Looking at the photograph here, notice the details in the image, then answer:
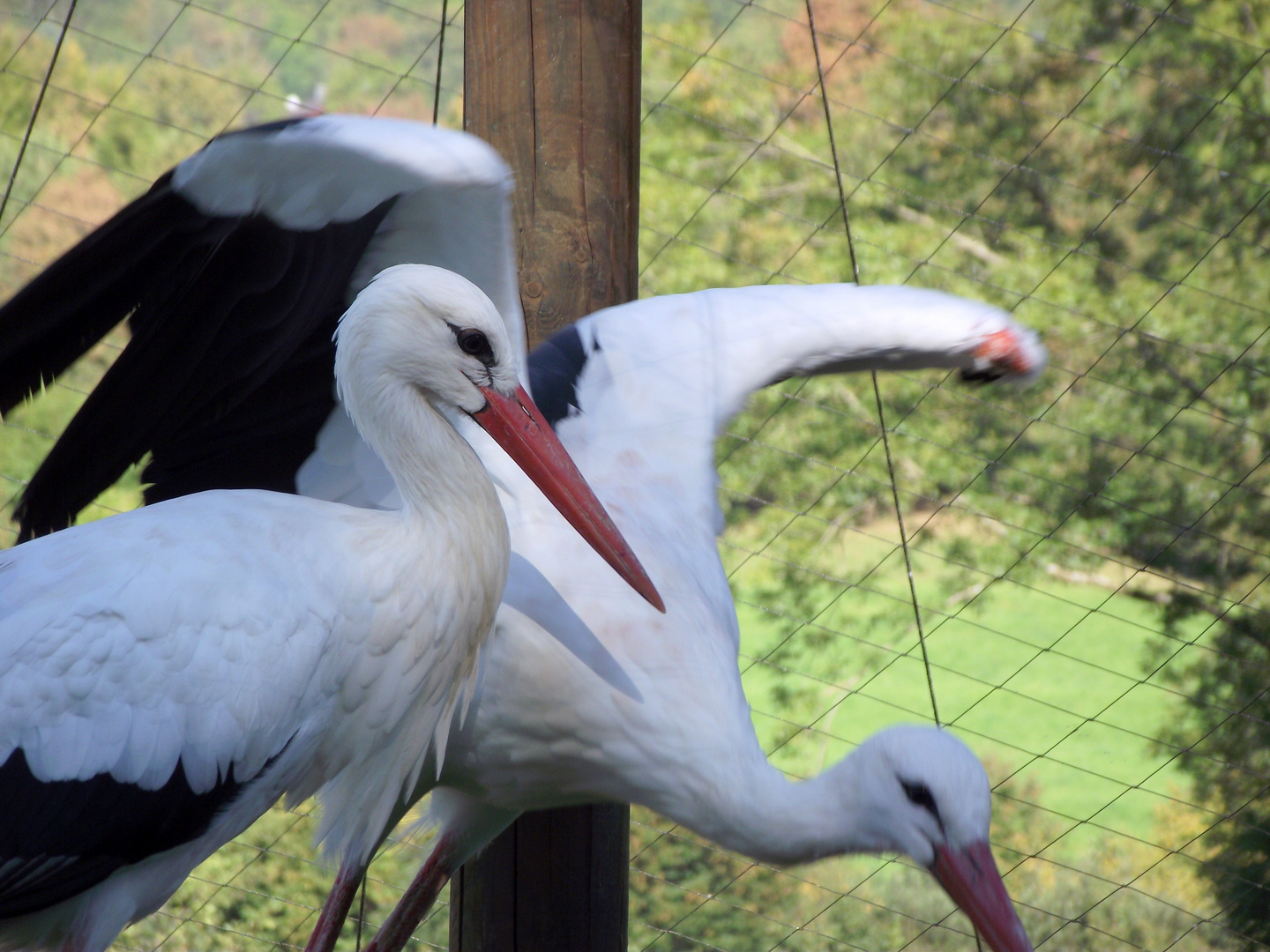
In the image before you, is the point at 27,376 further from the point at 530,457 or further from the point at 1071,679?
the point at 1071,679

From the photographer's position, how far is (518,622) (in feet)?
4.59

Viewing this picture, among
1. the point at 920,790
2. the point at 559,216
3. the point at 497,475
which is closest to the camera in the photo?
the point at 920,790

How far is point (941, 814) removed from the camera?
4.01 ft

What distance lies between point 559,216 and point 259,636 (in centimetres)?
75

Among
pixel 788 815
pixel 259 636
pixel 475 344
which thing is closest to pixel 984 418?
pixel 788 815

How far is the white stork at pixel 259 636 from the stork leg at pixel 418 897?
1.02 feet

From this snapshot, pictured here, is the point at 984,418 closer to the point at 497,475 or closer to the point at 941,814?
the point at 497,475

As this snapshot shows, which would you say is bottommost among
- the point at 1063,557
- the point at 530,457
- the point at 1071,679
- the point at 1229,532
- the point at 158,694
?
the point at 1071,679

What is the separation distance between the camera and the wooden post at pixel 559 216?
1.60 metres

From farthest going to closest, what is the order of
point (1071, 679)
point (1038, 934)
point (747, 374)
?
1. point (1071, 679)
2. point (1038, 934)
3. point (747, 374)

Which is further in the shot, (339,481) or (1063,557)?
(1063,557)

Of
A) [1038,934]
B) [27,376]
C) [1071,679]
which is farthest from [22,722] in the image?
[1071,679]

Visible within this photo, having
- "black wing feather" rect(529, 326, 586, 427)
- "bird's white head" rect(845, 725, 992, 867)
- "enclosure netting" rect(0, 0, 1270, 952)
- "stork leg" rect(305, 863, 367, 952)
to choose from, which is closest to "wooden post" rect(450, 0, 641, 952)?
"black wing feather" rect(529, 326, 586, 427)

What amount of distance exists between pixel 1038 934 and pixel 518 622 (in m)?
3.50
